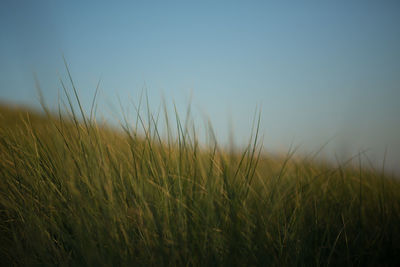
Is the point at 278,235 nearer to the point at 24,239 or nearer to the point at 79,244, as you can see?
the point at 79,244

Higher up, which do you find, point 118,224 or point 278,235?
point 118,224

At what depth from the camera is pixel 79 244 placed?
3.87 feet

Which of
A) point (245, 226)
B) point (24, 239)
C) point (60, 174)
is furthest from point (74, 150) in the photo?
point (245, 226)

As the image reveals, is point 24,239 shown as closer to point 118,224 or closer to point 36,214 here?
point 36,214

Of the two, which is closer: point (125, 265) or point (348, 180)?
point (125, 265)

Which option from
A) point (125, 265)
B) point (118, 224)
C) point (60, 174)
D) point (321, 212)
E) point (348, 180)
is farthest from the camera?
point (348, 180)

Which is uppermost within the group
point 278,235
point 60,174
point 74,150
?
point 74,150

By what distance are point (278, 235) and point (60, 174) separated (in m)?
1.18

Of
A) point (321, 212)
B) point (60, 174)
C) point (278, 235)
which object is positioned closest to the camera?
point (60, 174)

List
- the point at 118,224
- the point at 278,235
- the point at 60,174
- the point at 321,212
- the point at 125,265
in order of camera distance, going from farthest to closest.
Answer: the point at 321,212 < the point at 278,235 < the point at 60,174 < the point at 118,224 < the point at 125,265

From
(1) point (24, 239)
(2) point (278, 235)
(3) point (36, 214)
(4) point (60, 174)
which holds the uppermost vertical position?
(4) point (60, 174)

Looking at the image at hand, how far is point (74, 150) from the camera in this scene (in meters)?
A: 1.38

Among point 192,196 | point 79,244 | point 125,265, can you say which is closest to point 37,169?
point 79,244

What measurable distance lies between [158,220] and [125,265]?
0.22 meters
